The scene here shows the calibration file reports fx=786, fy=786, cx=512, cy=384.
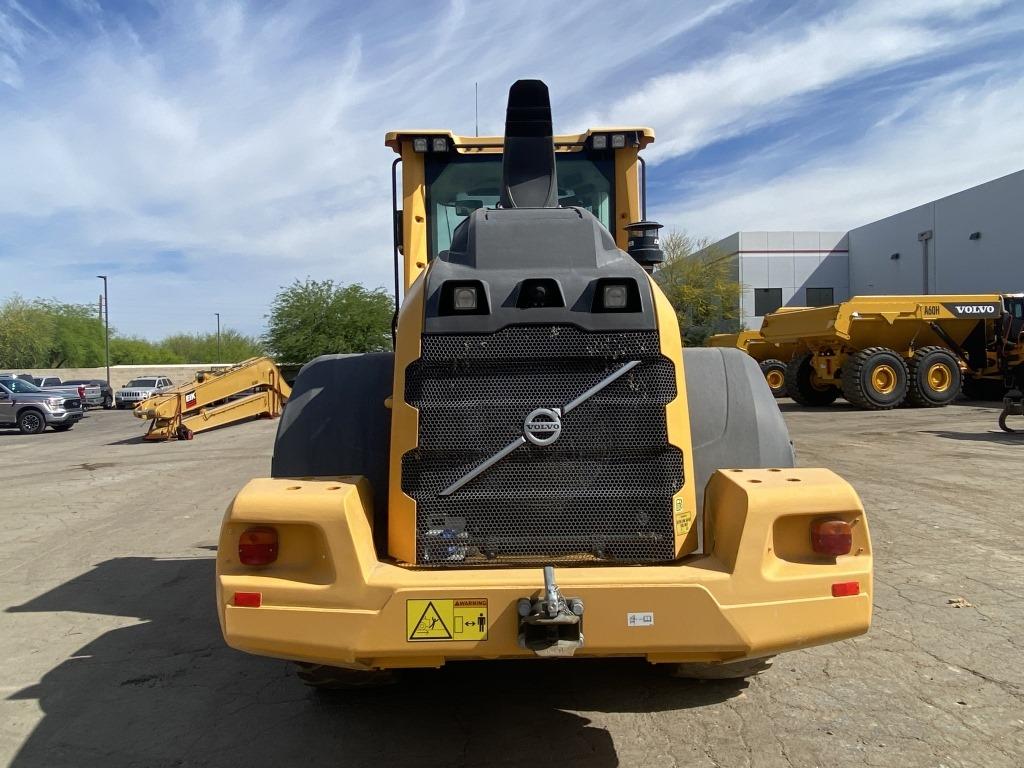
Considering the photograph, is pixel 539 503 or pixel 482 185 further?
pixel 482 185

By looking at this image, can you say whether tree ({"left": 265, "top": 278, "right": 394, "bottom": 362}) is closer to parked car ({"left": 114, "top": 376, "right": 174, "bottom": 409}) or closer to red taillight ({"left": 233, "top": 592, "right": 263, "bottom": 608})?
parked car ({"left": 114, "top": 376, "right": 174, "bottom": 409})

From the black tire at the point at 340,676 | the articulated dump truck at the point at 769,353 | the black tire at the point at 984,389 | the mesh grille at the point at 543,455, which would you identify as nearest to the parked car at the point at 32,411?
the articulated dump truck at the point at 769,353

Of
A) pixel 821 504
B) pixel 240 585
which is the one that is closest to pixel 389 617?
pixel 240 585

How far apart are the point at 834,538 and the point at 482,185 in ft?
11.1

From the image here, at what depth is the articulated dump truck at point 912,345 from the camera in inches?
703

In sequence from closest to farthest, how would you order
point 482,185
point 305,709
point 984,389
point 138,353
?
point 305,709 → point 482,185 → point 984,389 → point 138,353

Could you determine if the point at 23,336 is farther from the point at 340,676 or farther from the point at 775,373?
the point at 340,676

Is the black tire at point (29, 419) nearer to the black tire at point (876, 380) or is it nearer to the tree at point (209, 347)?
the black tire at point (876, 380)

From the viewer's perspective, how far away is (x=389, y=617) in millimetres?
2525

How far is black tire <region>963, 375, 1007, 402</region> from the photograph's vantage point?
19766mm

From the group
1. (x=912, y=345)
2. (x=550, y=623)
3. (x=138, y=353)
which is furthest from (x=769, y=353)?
(x=138, y=353)

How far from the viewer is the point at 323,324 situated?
33.6 meters

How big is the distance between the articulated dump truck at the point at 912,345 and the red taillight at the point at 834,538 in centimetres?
1640

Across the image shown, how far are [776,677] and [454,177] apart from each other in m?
3.53
